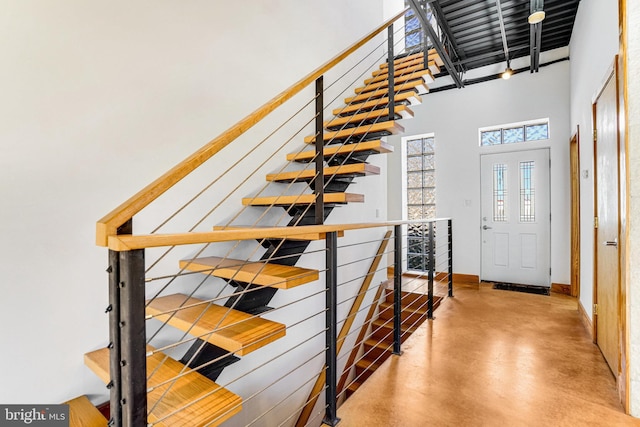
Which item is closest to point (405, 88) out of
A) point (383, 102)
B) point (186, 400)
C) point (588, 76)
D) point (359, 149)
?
point (383, 102)

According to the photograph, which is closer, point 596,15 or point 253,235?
point 253,235

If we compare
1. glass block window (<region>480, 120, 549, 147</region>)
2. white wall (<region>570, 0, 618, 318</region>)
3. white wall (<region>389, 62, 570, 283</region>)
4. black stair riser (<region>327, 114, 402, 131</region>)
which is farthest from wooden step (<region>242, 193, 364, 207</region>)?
glass block window (<region>480, 120, 549, 147</region>)

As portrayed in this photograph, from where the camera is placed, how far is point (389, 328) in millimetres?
3809

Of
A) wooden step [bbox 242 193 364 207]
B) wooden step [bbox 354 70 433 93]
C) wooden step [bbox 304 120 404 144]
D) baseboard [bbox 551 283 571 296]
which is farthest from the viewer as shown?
baseboard [bbox 551 283 571 296]

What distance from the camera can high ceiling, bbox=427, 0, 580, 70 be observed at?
3605 mm

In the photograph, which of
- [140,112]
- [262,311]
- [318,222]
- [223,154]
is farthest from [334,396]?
[140,112]

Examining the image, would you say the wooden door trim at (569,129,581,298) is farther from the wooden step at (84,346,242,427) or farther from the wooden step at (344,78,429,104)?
the wooden step at (84,346,242,427)

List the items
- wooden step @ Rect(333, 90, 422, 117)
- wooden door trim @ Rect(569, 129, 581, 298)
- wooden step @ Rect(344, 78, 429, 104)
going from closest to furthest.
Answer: wooden step @ Rect(333, 90, 422, 117)
wooden step @ Rect(344, 78, 429, 104)
wooden door trim @ Rect(569, 129, 581, 298)

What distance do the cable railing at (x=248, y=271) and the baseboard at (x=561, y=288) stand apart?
1.57 m

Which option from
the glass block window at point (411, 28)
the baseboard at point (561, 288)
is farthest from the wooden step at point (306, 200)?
the glass block window at point (411, 28)

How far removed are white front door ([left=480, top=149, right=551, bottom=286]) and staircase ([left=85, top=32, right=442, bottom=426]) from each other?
7.39ft

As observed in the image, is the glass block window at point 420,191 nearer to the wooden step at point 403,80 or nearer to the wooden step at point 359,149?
the wooden step at point 403,80

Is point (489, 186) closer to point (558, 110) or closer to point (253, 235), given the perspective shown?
point (558, 110)

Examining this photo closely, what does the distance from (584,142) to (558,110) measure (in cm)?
141
